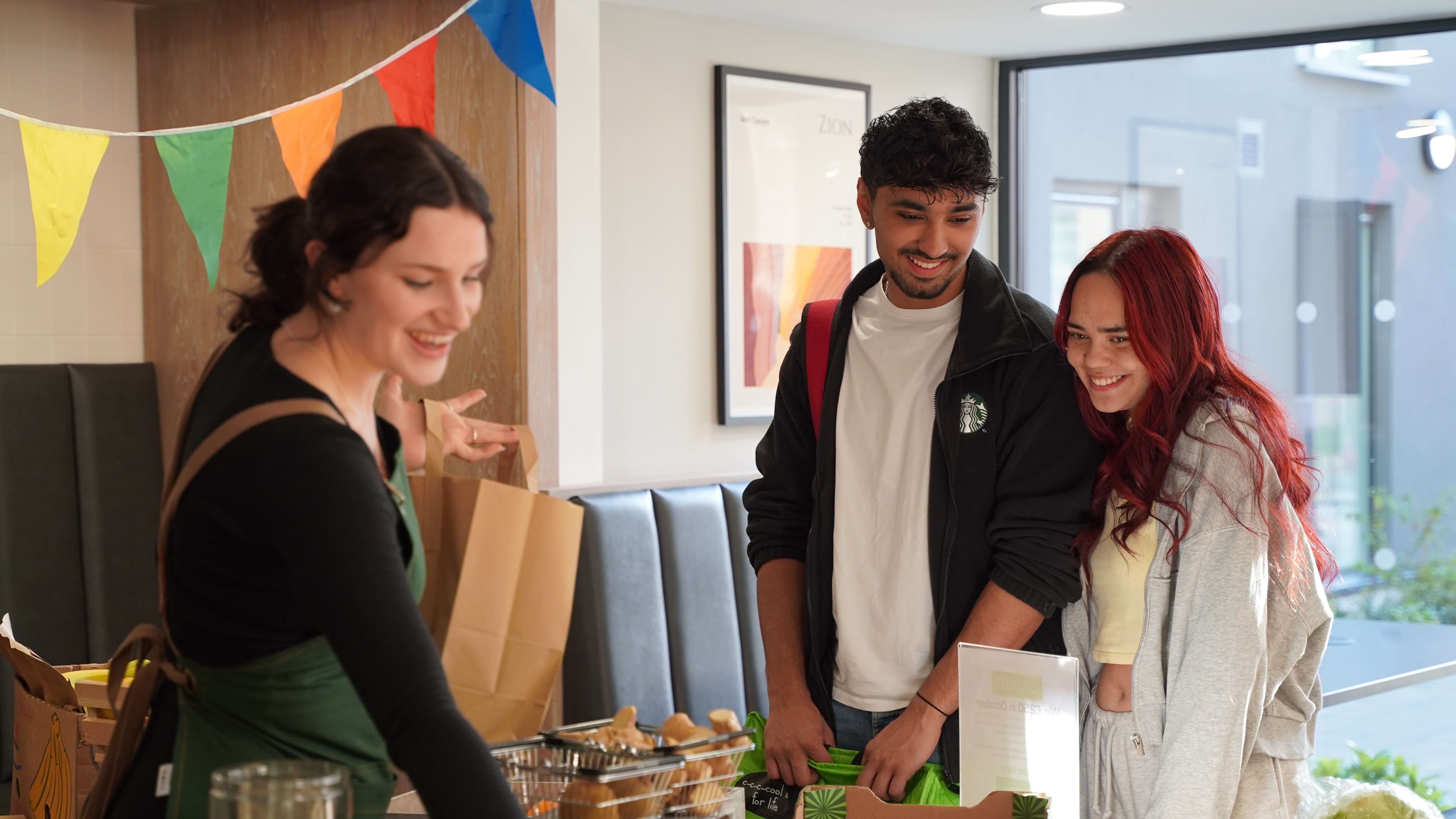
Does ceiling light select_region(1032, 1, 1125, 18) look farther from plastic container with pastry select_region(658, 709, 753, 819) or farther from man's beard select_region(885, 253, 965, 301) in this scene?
plastic container with pastry select_region(658, 709, 753, 819)

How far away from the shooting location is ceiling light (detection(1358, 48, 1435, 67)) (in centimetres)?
370

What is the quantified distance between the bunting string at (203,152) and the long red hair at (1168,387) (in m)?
1.40

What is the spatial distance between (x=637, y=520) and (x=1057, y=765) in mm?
1844

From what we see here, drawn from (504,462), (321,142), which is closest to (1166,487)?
(504,462)

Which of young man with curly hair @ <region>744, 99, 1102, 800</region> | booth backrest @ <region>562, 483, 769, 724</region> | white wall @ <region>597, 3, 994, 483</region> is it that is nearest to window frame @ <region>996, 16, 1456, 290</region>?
white wall @ <region>597, 3, 994, 483</region>

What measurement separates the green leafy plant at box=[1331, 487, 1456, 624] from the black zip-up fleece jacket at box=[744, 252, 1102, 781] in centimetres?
248

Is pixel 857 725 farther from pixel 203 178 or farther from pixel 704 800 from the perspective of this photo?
pixel 203 178

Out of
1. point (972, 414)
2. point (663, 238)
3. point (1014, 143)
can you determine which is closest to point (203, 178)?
point (663, 238)

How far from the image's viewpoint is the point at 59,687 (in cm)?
196

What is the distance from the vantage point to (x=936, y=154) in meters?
1.76

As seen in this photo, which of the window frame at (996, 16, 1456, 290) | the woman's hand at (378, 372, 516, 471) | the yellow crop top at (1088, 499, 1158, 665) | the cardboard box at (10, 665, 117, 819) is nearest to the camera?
the woman's hand at (378, 372, 516, 471)

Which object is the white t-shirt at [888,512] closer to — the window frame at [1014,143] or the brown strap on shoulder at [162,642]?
the brown strap on shoulder at [162,642]

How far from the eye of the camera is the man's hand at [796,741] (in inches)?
71.5

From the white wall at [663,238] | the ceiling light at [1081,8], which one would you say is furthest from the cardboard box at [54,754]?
the ceiling light at [1081,8]
